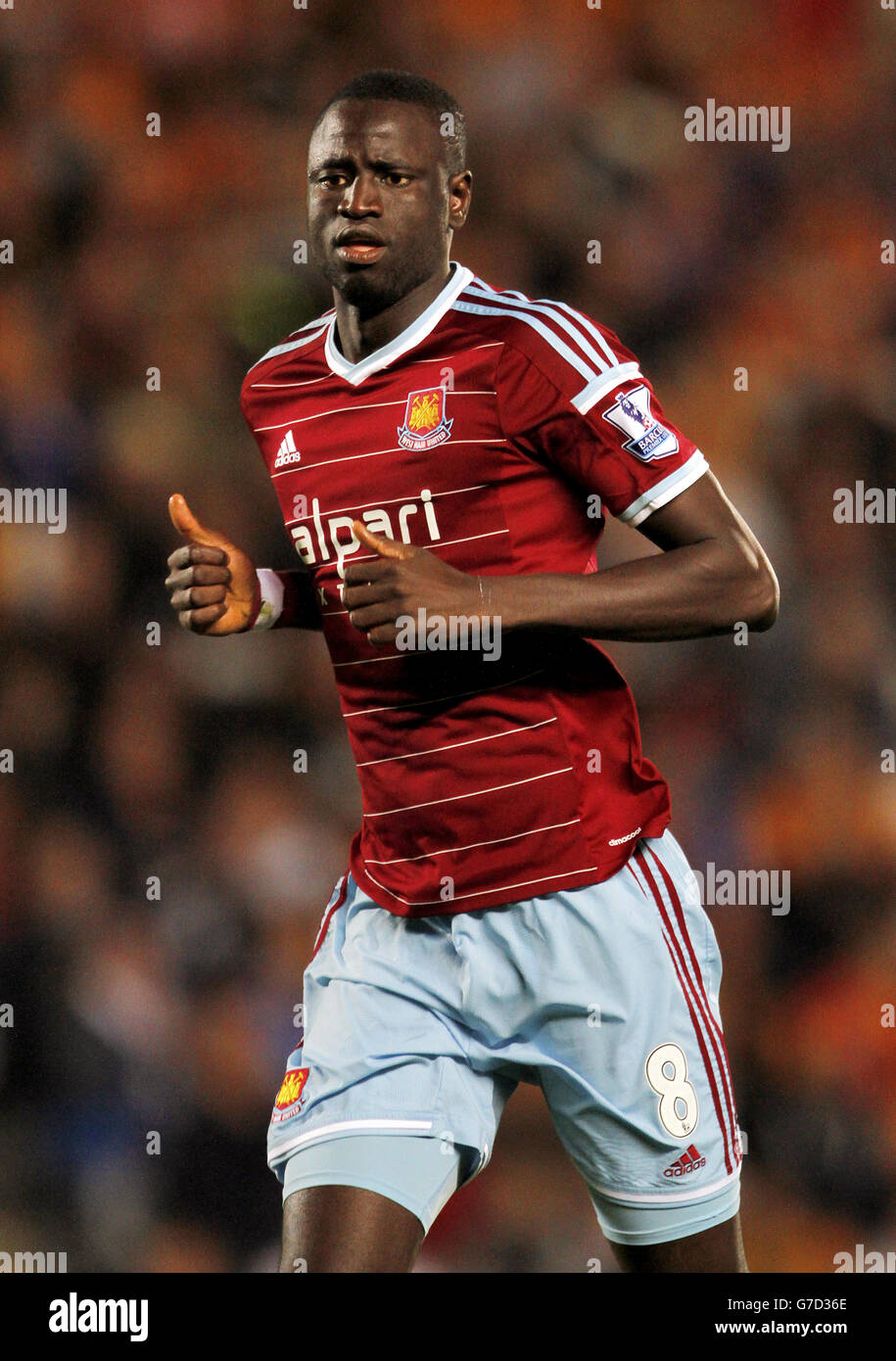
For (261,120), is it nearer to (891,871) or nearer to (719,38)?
(719,38)

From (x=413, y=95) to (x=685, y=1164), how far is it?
1.19 m

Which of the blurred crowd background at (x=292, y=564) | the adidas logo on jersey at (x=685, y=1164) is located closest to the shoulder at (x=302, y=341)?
the adidas logo on jersey at (x=685, y=1164)

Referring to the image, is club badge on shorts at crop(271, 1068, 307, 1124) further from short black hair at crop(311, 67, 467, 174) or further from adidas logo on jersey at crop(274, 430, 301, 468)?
short black hair at crop(311, 67, 467, 174)

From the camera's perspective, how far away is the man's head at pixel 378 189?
1625 mm

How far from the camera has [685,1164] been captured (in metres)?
1.62

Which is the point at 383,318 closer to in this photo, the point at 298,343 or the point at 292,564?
the point at 298,343

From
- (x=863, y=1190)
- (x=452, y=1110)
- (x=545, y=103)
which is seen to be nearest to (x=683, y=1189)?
(x=452, y=1110)

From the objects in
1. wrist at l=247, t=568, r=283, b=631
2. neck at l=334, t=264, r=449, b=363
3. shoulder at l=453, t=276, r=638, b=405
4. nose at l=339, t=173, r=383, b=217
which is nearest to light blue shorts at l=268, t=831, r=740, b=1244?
wrist at l=247, t=568, r=283, b=631

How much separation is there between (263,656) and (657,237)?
3.81ft

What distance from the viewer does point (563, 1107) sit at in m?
1.63

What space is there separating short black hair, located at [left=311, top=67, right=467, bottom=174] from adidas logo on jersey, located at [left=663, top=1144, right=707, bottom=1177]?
111 centimetres

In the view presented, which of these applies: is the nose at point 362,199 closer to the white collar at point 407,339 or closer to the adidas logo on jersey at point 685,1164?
the white collar at point 407,339

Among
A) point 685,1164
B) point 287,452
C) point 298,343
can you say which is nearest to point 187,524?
point 287,452

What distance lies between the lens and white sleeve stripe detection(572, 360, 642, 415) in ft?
5.00
